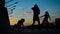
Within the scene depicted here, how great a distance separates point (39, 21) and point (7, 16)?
1803 millimetres

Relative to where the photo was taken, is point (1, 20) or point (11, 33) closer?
point (11, 33)

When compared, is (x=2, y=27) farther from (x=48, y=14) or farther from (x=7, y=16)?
(x=48, y=14)

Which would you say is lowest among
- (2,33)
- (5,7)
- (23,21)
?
(2,33)

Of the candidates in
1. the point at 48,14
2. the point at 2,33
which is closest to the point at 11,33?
the point at 2,33

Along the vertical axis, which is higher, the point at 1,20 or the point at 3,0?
the point at 3,0

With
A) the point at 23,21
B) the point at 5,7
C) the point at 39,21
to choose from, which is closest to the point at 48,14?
the point at 39,21

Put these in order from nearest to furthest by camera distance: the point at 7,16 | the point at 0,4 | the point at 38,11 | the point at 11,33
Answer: the point at 11,33, the point at 0,4, the point at 38,11, the point at 7,16

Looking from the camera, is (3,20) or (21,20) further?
(3,20)

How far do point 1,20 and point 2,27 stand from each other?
327 millimetres

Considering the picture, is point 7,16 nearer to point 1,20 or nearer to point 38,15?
point 1,20

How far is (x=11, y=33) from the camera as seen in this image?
23.5 ft

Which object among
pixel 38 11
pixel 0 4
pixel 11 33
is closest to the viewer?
pixel 11 33

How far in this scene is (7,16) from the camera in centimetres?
934

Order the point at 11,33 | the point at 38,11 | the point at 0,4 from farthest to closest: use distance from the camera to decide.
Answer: the point at 38,11 → the point at 0,4 → the point at 11,33
